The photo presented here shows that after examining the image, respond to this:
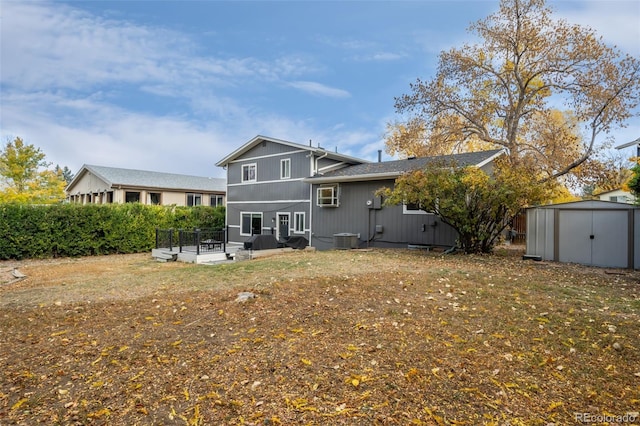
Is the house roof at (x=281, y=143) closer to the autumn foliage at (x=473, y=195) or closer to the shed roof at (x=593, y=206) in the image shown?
the autumn foliage at (x=473, y=195)

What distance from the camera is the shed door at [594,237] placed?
9227 millimetres

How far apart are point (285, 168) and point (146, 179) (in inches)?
496

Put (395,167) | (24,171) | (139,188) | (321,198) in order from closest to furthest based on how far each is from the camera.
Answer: (395,167), (321,198), (24,171), (139,188)

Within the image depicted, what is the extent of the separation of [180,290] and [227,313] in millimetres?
2134

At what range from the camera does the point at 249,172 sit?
757 inches

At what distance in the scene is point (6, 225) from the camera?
12695 millimetres

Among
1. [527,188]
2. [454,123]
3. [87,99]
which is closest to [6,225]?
[87,99]

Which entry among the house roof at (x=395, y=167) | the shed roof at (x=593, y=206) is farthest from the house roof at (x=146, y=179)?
the shed roof at (x=593, y=206)

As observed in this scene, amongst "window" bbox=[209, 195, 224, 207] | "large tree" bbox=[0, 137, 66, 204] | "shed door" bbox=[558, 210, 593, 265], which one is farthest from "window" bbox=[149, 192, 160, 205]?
"shed door" bbox=[558, 210, 593, 265]

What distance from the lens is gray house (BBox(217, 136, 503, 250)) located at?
13.1 metres

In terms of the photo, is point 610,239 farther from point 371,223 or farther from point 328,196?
point 328,196

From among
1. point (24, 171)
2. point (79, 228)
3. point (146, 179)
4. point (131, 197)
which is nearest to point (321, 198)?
point (79, 228)

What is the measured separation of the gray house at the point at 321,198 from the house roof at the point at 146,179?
6140mm

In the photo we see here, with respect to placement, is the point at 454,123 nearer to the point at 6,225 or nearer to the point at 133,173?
the point at 6,225
